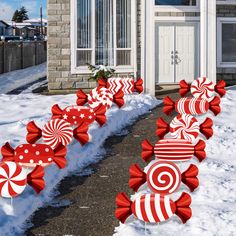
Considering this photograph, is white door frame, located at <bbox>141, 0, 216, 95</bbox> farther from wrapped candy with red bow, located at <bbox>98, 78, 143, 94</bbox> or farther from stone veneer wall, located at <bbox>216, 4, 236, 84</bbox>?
stone veneer wall, located at <bbox>216, 4, 236, 84</bbox>

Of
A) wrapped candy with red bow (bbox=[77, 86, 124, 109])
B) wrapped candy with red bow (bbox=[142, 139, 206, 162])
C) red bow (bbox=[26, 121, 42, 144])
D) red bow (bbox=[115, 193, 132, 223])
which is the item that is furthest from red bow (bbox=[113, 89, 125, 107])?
red bow (bbox=[115, 193, 132, 223])

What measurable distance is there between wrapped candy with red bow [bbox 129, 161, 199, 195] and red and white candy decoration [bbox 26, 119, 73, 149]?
2.67 metres

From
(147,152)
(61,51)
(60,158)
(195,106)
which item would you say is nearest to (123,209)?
(60,158)

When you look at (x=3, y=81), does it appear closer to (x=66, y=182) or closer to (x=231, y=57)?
(x=231, y=57)

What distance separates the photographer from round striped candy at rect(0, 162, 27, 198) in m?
6.42

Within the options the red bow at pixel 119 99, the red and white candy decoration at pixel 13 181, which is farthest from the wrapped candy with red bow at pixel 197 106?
the red and white candy decoration at pixel 13 181

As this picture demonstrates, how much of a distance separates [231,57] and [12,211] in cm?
→ 1425

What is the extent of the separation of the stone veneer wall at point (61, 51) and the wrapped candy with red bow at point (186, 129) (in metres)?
8.08

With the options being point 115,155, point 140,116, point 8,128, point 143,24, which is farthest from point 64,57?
point 115,155

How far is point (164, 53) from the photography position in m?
18.7

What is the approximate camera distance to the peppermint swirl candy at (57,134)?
9031 millimetres

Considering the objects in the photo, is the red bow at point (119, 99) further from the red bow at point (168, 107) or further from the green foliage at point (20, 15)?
the green foliage at point (20, 15)

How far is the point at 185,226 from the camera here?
5664mm

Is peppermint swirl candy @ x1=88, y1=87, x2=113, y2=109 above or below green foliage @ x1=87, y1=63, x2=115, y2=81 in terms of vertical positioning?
below
